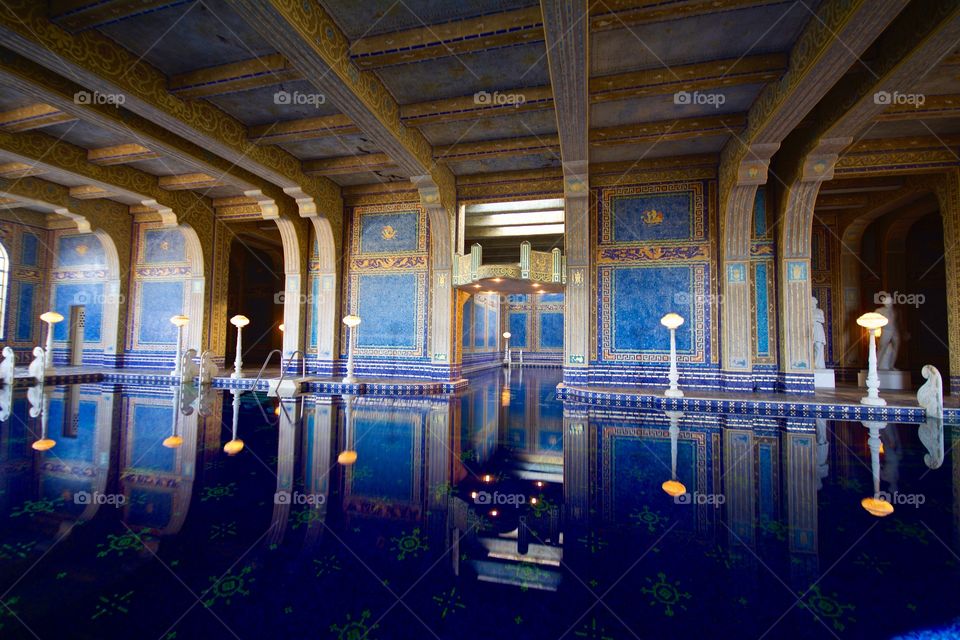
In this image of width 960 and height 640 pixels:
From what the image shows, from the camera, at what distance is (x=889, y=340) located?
9.09 meters

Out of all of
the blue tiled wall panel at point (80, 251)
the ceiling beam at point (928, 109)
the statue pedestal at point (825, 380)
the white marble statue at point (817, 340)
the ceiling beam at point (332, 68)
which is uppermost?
the ceiling beam at point (928, 109)

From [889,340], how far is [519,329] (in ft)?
39.1

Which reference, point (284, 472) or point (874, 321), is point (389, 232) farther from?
point (874, 321)

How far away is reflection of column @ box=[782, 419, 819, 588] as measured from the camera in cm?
196

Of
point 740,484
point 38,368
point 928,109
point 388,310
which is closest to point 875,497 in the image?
point 740,484

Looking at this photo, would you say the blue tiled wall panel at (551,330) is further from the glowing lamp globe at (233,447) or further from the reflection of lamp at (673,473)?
the glowing lamp globe at (233,447)

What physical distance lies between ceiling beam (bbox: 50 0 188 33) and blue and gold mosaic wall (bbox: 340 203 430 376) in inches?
219

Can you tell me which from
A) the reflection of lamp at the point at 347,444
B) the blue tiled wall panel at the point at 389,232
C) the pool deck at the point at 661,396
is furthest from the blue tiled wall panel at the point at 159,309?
the reflection of lamp at the point at 347,444

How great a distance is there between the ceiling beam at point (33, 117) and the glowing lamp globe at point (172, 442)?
563 centimetres

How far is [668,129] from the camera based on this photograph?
23.4 ft

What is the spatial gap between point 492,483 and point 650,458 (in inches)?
61.6

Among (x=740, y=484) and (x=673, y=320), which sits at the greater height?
(x=673, y=320)

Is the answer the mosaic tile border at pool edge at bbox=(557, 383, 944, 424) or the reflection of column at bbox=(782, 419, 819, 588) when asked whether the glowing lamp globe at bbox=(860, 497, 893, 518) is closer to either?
the reflection of column at bbox=(782, 419, 819, 588)

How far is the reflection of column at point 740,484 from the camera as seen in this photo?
233cm
